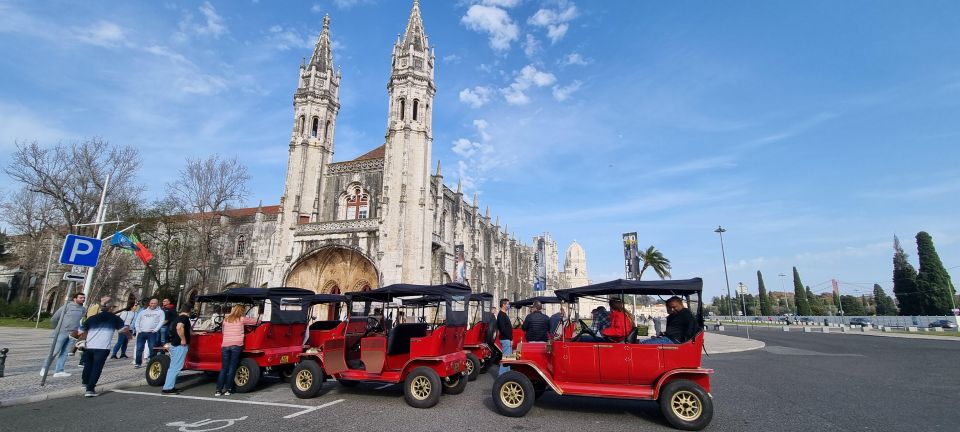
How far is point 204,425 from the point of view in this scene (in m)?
6.33

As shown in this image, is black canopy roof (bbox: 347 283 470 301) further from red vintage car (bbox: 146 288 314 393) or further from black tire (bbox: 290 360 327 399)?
red vintage car (bbox: 146 288 314 393)

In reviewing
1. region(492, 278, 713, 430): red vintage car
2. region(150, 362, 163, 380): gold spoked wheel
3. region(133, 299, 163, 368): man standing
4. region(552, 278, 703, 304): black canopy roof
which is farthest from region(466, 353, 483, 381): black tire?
region(133, 299, 163, 368): man standing

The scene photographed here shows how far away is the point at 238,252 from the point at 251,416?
31.9 m

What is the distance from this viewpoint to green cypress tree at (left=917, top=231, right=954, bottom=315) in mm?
46000

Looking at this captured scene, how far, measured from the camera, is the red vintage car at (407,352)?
773 cm

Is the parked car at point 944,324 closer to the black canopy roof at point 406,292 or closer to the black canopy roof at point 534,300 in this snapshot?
the black canopy roof at point 534,300

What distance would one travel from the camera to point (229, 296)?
1034cm

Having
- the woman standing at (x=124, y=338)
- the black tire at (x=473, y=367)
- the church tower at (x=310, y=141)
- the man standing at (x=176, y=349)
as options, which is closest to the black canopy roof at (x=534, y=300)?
the black tire at (x=473, y=367)

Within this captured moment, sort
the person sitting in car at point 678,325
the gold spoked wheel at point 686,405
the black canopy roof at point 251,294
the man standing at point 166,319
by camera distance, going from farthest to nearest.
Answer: the man standing at point 166,319, the black canopy roof at point 251,294, the person sitting in car at point 678,325, the gold spoked wheel at point 686,405

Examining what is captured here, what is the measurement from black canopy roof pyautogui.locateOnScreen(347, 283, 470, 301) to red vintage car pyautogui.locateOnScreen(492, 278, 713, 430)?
192 cm

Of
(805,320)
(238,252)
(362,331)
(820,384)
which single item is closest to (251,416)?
(362,331)

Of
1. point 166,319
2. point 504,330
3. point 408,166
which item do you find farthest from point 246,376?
point 408,166

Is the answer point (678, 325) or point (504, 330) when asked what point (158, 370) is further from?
point (678, 325)

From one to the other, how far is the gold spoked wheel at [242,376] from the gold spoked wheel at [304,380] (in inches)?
50.9
